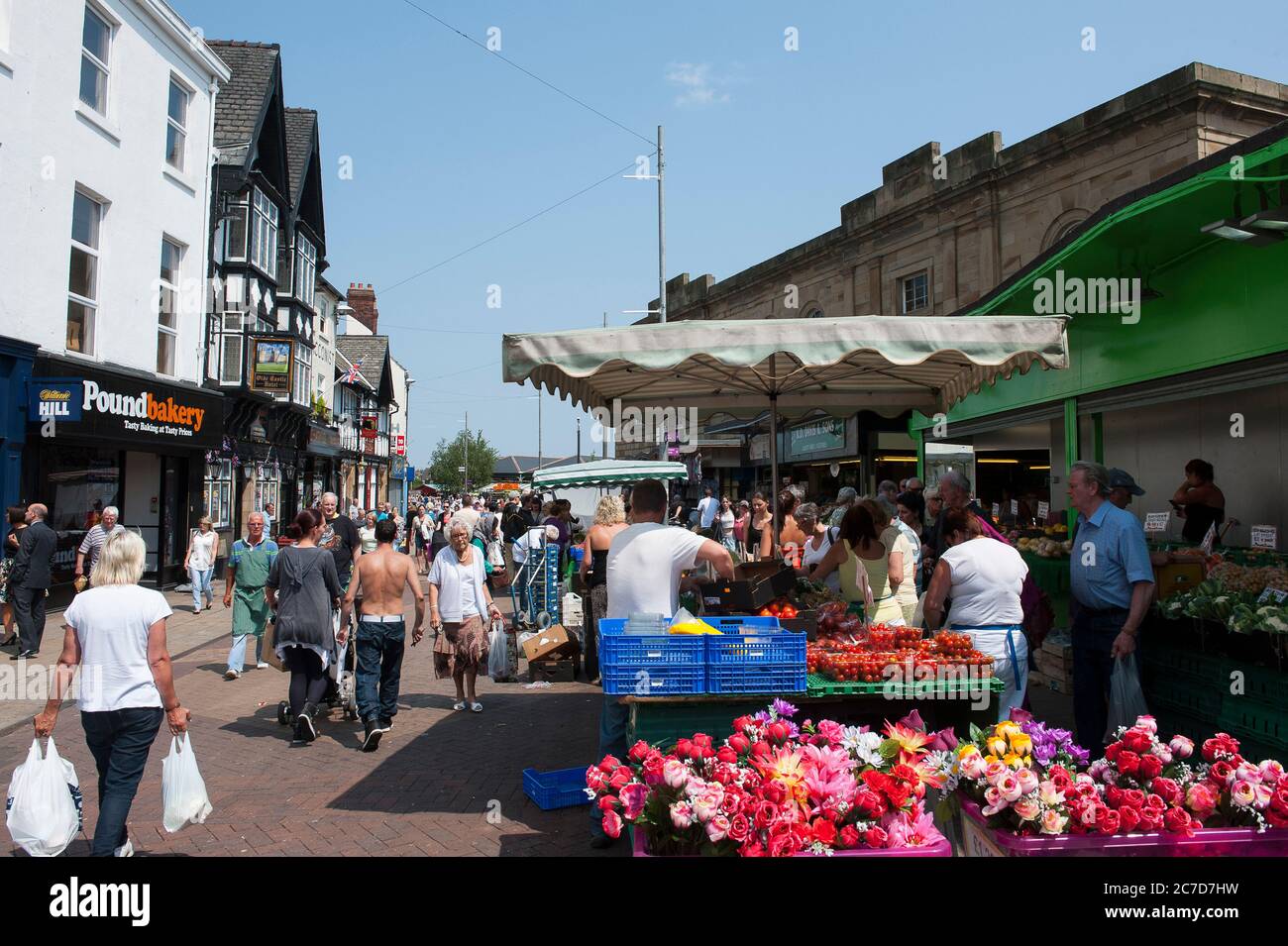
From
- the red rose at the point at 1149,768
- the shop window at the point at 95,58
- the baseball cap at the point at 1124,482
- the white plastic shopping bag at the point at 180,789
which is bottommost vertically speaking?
the white plastic shopping bag at the point at 180,789

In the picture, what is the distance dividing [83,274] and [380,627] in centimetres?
1213

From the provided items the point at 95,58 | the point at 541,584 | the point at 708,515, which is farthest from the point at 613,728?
the point at 95,58

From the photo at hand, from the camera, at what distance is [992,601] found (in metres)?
4.98

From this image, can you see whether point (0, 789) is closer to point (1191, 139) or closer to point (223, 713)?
point (223, 713)

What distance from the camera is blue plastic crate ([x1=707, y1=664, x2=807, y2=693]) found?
427 cm

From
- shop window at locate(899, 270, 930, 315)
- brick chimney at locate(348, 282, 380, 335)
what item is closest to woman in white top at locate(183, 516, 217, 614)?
shop window at locate(899, 270, 930, 315)

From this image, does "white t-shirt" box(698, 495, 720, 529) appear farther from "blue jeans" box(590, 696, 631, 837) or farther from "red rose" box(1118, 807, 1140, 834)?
"red rose" box(1118, 807, 1140, 834)

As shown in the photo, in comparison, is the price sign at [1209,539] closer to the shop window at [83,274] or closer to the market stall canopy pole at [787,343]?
the market stall canopy pole at [787,343]

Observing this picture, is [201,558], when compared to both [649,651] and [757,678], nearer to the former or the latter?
[649,651]

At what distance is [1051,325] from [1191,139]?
1313cm

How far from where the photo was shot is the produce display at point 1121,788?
2.73 meters

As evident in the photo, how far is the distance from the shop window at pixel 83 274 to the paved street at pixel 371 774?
8.70 meters

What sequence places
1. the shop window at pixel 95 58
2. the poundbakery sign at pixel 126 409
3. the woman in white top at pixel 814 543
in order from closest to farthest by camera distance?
the woman in white top at pixel 814 543 → the poundbakery sign at pixel 126 409 → the shop window at pixel 95 58

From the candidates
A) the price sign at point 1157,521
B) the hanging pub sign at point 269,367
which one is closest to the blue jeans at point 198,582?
the hanging pub sign at point 269,367
